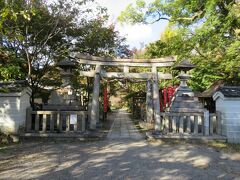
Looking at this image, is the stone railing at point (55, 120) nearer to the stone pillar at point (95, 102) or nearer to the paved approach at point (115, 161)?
the stone pillar at point (95, 102)

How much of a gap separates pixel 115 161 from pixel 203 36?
35.4 feet

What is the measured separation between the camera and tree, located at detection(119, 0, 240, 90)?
1591cm

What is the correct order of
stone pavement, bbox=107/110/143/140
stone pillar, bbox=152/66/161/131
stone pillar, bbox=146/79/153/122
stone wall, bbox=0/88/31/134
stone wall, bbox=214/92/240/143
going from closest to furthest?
stone wall, bbox=0/88/31/134
stone wall, bbox=214/92/240/143
stone pillar, bbox=152/66/161/131
stone pavement, bbox=107/110/143/140
stone pillar, bbox=146/79/153/122

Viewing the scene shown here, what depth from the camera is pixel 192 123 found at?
507 inches

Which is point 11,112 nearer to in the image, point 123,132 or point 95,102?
point 95,102

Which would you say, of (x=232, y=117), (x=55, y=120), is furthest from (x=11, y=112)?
(x=232, y=117)

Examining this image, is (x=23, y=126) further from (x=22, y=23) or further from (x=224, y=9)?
(x=224, y=9)

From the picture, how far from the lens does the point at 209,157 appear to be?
8.74m

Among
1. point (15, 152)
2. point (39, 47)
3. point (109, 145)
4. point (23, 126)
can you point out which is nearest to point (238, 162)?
point (109, 145)

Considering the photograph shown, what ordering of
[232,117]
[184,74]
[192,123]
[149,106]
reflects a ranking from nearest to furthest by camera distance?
[232,117] < [192,123] < [184,74] < [149,106]

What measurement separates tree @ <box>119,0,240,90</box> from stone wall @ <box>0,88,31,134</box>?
9.99 meters

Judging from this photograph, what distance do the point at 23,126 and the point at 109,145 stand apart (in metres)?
3.70

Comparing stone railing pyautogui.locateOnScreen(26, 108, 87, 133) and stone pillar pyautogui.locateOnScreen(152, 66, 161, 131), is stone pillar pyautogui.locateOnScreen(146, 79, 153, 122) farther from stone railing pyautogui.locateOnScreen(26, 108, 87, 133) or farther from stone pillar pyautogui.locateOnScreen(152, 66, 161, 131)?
stone railing pyautogui.locateOnScreen(26, 108, 87, 133)

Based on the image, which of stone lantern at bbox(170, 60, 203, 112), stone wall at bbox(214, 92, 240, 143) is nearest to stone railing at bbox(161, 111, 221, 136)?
stone wall at bbox(214, 92, 240, 143)
